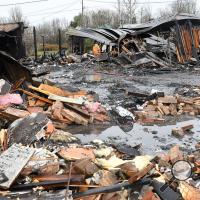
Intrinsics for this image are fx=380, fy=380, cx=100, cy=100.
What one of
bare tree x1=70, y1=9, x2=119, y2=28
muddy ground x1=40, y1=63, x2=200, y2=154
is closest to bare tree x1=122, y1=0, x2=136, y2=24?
bare tree x1=70, y1=9, x2=119, y2=28

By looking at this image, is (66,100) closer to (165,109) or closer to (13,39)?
(165,109)

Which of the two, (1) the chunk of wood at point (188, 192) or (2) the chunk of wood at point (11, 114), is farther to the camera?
(2) the chunk of wood at point (11, 114)

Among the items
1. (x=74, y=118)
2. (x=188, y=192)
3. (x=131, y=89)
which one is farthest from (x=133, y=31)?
(x=188, y=192)

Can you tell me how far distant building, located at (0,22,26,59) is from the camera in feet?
61.1

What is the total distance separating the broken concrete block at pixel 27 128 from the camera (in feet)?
22.3

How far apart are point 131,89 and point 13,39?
375 inches

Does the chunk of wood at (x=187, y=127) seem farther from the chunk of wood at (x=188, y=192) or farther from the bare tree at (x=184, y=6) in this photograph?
the bare tree at (x=184, y=6)

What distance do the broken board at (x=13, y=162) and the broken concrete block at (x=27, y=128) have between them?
109 centimetres

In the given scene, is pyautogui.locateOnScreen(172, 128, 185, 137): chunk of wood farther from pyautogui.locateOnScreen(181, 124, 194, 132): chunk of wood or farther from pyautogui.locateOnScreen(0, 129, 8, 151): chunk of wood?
pyautogui.locateOnScreen(0, 129, 8, 151): chunk of wood

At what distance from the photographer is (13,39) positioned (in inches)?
778

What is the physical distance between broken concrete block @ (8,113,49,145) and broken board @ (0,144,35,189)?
1.09 m

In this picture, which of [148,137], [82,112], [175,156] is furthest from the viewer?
[82,112]

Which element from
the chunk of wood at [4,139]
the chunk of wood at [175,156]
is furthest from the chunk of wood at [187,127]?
the chunk of wood at [4,139]

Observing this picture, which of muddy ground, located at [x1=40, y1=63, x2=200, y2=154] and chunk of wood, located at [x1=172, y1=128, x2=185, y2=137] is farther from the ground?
chunk of wood, located at [x1=172, y1=128, x2=185, y2=137]
